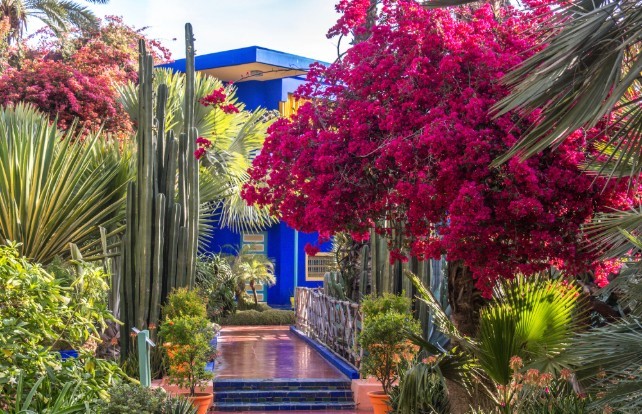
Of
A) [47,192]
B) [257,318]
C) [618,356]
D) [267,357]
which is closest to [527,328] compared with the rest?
[618,356]

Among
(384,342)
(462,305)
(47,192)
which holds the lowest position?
(384,342)

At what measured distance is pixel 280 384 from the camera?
1377 centimetres

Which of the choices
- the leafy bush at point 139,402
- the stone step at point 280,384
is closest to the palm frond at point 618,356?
the leafy bush at point 139,402

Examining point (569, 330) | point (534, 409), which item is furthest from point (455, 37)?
point (534, 409)

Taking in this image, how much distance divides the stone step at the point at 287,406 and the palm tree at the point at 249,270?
12848 millimetres

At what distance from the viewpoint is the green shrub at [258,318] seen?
25312 mm

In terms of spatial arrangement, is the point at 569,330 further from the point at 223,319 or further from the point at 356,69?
the point at 223,319

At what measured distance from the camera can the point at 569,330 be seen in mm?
6750

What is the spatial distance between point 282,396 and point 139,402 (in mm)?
6856

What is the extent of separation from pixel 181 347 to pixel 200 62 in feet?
63.7

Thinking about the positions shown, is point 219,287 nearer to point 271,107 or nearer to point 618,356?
point 271,107

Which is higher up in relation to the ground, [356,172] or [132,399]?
[356,172]

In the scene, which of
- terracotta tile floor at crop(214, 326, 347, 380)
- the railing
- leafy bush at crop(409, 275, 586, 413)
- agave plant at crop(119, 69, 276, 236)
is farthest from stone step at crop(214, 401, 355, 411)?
agave plant at crop(119, 69, 276, 236)

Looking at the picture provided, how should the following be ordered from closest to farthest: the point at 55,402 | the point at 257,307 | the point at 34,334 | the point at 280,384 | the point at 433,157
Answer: the point at 55,402 < the point at 34,334 < the point at 433,157 < the point at 280,384 < the point at 257,307
